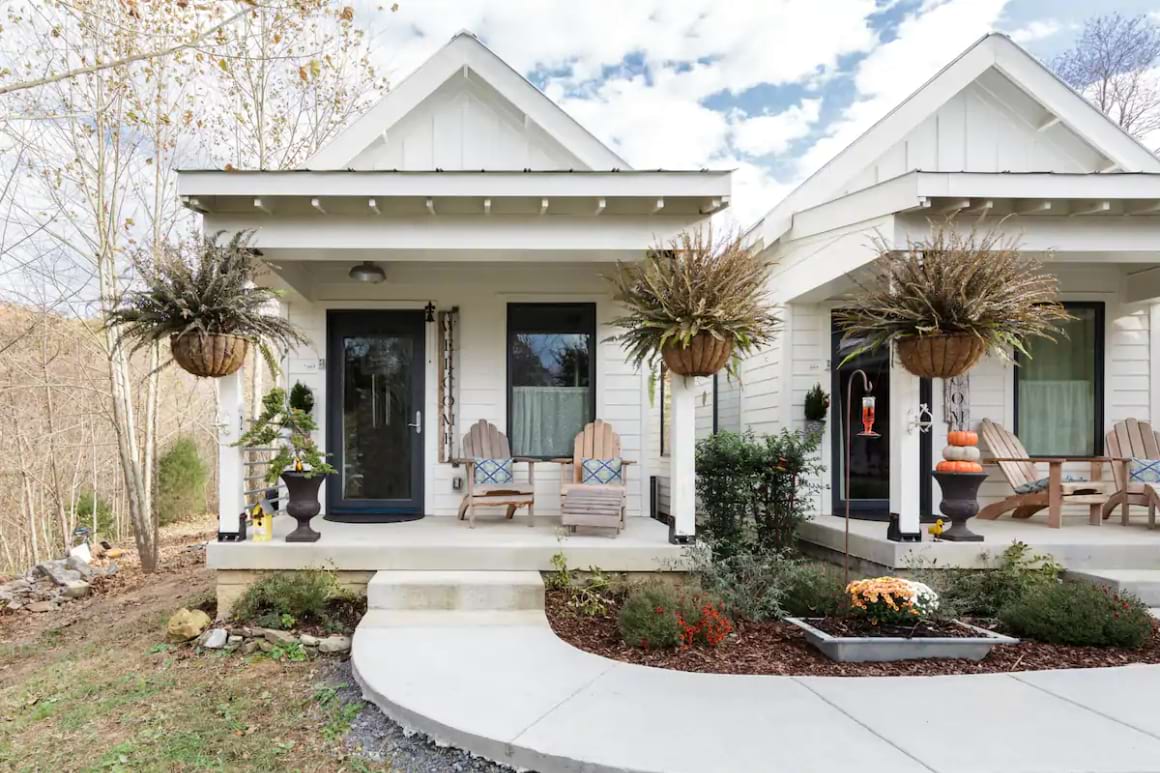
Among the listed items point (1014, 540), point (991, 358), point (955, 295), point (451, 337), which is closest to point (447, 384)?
point (451, 337)

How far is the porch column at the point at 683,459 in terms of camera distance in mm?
4543

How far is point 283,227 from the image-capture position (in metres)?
4.73

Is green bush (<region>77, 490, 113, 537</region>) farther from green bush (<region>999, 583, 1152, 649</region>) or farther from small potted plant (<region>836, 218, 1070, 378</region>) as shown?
green bush (<region>999, 583, 1152, 649</region>)

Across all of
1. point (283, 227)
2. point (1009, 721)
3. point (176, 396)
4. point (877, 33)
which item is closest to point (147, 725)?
point (283, 227)

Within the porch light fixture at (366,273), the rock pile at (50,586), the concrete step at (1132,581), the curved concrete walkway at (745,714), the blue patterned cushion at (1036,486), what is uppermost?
the porch light fixture at (366,273)

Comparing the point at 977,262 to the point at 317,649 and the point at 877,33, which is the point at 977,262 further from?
the point at 877,33

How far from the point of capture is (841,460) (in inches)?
243

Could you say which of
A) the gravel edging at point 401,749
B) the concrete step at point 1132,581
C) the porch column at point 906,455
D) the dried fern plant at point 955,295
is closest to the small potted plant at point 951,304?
the dried fern plant at point 955,295

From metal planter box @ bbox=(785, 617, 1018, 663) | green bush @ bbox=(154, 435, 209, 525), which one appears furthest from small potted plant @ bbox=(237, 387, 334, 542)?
green bush @ bbox=(154, 435, 209, 525)

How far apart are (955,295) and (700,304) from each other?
158cm

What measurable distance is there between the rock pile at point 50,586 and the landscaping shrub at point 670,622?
5472 millimetres

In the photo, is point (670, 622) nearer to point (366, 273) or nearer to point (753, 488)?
point (753, 488)

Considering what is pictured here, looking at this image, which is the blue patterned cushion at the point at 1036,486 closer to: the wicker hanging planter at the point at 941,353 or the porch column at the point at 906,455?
the porch column at the point at 906,455

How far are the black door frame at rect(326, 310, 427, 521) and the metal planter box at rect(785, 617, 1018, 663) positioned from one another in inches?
150
